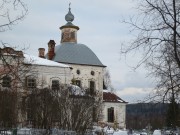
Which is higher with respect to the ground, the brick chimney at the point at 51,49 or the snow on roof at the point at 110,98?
the brick chimney at the point at 51,49

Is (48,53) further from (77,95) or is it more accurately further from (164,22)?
(164,22)

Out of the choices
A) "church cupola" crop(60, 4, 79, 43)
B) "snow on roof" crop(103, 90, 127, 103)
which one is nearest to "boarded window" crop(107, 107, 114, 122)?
"snow on roof" crop(103, 90, 127, 103)

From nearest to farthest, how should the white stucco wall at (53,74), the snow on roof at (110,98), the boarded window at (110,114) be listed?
the white stucco wall at (53,74) → the boarded window at (110,114) → the snow on roof at (110,98)

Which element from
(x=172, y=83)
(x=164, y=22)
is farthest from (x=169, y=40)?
(x=172, y=83)

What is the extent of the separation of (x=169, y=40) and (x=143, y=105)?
7.27 feet


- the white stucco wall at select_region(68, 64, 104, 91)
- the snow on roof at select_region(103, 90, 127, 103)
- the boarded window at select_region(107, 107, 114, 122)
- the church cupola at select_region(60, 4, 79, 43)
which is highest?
the church cupola at select_region(60, 4, 79, 43)

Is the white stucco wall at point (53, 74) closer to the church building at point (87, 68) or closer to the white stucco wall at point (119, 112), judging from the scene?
the church building at point (87, 68)

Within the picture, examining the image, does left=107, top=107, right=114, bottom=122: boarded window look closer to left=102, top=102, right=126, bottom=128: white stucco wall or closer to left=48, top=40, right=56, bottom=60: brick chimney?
left=102, top=102, right=126, bottom=128: white stucco wall

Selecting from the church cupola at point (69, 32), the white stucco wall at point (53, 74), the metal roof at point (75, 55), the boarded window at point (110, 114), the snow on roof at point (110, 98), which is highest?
the church cupola at point (69, 32)

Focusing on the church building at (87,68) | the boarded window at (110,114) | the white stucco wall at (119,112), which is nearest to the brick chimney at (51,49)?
the church building at (87,68)

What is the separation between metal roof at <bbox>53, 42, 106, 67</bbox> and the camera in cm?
5894

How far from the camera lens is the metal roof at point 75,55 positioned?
58938mm

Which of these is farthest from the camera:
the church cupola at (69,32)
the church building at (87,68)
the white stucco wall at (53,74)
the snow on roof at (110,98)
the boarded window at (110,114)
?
the church cupola at (69,32)

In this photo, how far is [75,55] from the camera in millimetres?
59844
